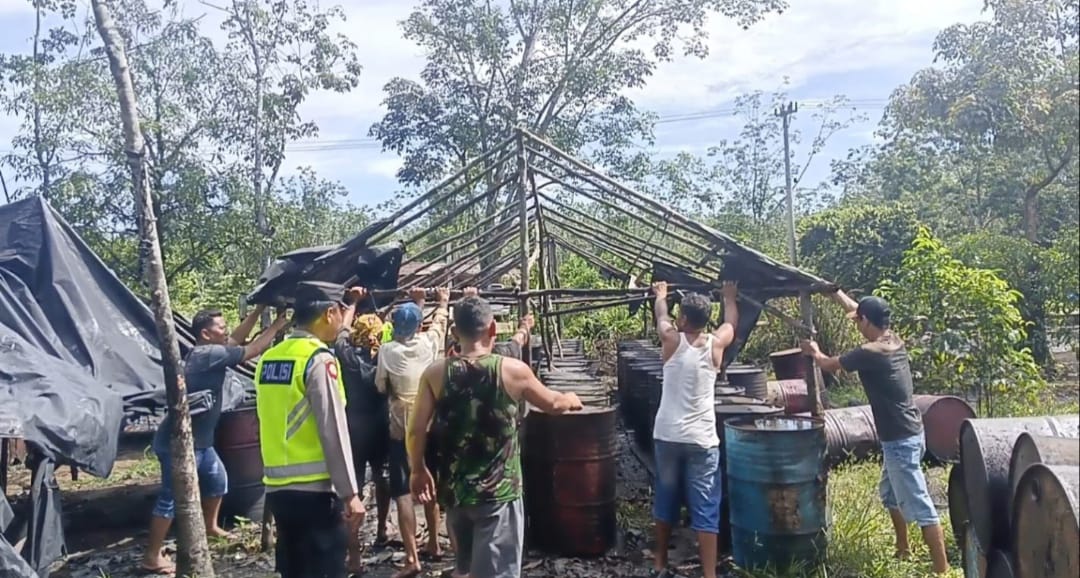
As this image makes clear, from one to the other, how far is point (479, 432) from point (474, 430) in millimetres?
26

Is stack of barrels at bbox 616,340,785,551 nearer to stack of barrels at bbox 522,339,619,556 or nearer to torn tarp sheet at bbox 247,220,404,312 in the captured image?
stack of barrels at bbox 522,339,619,556

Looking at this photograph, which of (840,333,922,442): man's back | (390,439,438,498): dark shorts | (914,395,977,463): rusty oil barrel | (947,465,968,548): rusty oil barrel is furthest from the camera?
(914,395,977,463): rusty oil barrel

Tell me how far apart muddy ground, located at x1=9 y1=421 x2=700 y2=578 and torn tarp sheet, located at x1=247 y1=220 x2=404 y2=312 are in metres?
1.99

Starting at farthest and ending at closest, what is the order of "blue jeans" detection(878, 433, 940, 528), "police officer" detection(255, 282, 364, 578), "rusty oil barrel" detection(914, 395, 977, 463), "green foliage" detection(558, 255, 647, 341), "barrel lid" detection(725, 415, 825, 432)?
"green foliage" detection(558, 255, 647, 341) < "rusty oil barrel" detection(914, 395, 977, 463) < "barrel lid" detection(725, 415, 825, 432) < "blue jeans" detection(878, 433, 940, 528) < "police officer" detection(255, 282, 364, 578)

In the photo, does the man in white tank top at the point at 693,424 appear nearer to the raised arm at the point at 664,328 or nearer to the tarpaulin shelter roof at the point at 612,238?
the raised arm at the point at 664,328

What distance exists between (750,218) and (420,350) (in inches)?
1038

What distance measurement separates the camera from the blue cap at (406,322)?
558cm

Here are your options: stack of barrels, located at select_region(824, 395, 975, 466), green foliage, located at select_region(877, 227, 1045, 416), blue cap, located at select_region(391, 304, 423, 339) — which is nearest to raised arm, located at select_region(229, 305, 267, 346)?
blue cap, located at select_region(391, 304, 423, 339)

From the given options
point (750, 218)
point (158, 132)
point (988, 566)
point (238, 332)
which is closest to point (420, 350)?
point (238, 332)

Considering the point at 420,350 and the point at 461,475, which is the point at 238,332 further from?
the point at 461,475

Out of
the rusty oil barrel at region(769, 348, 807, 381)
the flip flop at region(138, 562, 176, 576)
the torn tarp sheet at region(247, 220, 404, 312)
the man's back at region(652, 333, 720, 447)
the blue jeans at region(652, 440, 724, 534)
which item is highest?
the torn tarp sheet at region(247, 220, 404, 312)

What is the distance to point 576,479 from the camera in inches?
225

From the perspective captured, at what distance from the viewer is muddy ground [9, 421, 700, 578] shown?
18.7ft

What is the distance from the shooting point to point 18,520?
5098 mm
